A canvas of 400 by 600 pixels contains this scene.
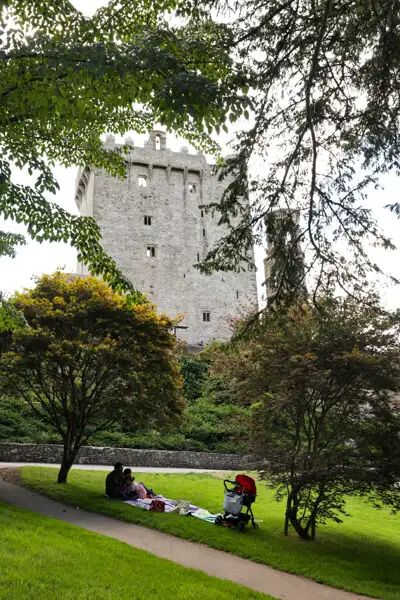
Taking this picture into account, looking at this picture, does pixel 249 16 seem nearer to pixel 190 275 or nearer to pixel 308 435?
pixel 308 435

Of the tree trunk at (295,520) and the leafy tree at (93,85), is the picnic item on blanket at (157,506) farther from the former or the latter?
the leafy tree at (93,85)

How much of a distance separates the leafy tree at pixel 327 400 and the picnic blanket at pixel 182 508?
1679 millimetres

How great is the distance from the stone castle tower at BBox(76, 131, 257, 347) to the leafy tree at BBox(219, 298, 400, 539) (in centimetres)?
3354

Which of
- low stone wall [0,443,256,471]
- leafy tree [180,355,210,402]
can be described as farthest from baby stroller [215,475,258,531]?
leafy tree [180,355,210,402]

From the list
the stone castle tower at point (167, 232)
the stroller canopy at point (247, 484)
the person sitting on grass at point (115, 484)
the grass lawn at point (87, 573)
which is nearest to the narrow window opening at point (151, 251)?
the stone castle tower at point (167, 232)

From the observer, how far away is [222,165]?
772 centimetres

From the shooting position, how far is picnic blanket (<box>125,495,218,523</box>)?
1034 centimetres

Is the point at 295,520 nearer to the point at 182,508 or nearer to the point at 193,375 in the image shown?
the point at 182,508

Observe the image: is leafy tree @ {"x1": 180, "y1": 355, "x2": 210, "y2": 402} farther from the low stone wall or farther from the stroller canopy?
the stroller canopy

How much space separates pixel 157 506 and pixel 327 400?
4.31 metres

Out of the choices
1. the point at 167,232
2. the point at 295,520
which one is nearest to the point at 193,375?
the point at 167,232

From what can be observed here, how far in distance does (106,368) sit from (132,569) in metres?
7.10

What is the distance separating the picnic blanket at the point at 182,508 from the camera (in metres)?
10.3

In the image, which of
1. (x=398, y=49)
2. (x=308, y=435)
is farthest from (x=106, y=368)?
(x=398, y=49)
